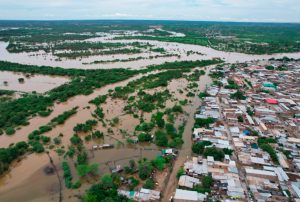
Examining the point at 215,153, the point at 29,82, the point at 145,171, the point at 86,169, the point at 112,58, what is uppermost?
the point at 112,58

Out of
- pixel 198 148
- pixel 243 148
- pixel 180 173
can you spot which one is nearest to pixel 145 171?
pixel 180 173

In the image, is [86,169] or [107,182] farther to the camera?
[86,169]

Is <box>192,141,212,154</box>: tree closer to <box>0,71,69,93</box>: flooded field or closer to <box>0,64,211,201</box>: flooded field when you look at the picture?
<box>0,64,211,201</box>: flooded field

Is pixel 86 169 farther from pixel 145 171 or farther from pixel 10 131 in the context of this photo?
pixel 10 131

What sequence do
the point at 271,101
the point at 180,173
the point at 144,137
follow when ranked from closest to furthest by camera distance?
1. the point at 180,173
2. the point at 144,137
3. the point at 271,101

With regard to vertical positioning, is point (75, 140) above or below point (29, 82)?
below

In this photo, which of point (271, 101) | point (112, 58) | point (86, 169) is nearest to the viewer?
point (86, 169)

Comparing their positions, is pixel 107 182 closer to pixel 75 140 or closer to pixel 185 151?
pixel 75 140

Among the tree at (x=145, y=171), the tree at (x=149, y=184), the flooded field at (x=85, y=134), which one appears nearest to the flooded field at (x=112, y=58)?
the flooded field at (x=85, y=134)
